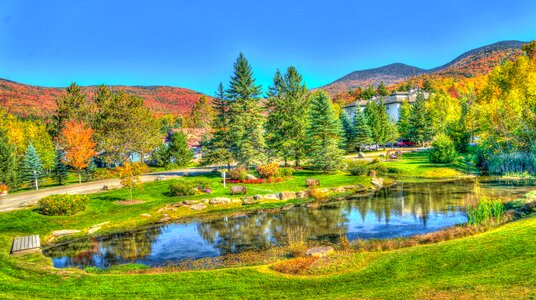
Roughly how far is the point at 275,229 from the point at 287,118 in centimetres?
2755

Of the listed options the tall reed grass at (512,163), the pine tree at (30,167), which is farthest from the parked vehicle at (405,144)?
the pine tree at (30,167)

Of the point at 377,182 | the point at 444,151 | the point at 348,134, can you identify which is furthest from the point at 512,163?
the point at 348,134

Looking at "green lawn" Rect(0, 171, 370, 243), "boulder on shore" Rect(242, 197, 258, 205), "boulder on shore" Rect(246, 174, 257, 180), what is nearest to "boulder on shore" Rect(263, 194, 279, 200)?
"green lawn" Rect(0, 171, 370, 243)

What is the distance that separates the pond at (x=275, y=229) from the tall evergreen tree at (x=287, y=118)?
1729 cm

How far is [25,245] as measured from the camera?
18.3 m

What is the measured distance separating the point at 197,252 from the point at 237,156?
2321cm

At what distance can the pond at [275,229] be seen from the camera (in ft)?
61.2

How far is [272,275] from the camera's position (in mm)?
12078

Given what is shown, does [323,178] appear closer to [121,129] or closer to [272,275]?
[272,275]

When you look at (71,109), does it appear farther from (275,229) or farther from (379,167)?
(379,167)

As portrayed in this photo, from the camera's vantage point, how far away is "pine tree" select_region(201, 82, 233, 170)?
41.2 meters

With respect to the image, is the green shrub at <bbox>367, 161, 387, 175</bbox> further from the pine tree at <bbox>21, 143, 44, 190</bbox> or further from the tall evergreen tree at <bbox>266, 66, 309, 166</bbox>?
the pine tree at <bbox>21, 143, 44, 190</bbox>

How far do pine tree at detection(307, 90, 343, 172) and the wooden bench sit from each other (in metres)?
30.9

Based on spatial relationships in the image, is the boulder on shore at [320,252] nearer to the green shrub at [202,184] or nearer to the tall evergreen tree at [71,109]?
the green shrub at [202,184]
